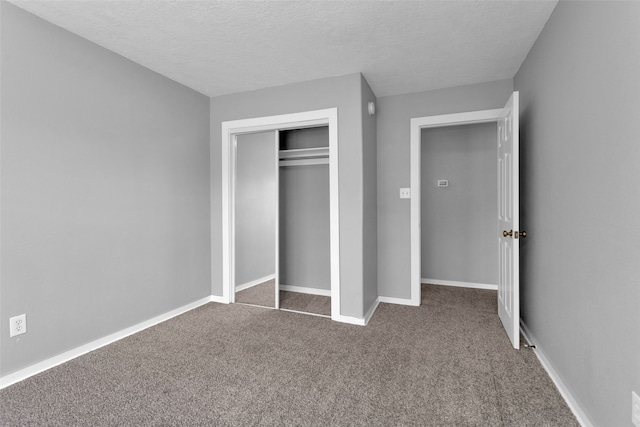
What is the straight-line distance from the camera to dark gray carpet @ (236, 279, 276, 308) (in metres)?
3.40

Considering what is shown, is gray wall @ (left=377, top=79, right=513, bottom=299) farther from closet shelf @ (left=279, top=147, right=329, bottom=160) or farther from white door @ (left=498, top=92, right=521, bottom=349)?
white door @ (left=498, top=92, right=521, bottom=349)

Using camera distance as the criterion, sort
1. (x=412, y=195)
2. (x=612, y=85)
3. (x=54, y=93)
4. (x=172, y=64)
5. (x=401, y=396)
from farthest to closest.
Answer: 1. (x=412, y=195)
2. (x=172, y=64)
3. (x=54, y=93)
4. (x=401, y=396)
5. (x=612, y=85)

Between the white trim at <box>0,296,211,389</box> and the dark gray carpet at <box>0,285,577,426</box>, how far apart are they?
7 cm

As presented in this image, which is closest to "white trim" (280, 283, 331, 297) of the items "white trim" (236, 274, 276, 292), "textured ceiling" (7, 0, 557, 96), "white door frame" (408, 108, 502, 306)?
"white trim" (236, 274, 276, 292)

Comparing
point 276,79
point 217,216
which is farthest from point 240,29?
point 217,216

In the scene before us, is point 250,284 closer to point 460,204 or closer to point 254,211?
point 254,211

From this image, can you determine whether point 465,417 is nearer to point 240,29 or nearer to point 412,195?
point 412,195

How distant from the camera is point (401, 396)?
5.90 feet

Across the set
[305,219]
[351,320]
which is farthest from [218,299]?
[351,320]

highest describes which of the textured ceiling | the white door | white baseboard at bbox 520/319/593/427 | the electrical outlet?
the textured ceiling

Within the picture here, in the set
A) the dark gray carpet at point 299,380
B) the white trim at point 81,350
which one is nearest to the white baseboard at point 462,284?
the dark gray carpet at point 299,380

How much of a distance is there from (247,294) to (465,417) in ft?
8.34

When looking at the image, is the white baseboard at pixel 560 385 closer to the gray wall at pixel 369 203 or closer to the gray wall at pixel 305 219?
the gray wall at pixel 369 203

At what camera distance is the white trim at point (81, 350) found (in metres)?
1.95
